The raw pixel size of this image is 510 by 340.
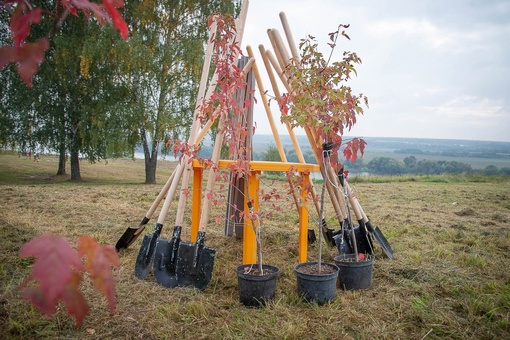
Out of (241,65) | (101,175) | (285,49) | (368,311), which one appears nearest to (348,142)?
(368,311)

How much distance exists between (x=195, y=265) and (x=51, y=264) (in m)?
2.09

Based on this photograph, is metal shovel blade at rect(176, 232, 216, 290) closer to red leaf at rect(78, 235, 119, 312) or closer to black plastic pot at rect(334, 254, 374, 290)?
black plastic pot at rect(334, 254, 374, 290)

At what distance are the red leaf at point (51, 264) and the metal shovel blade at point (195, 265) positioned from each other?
203cm

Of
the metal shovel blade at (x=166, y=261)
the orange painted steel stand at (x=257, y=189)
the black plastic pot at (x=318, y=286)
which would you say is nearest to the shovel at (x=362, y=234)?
the orange painted steel stand at (x=257, y=189)

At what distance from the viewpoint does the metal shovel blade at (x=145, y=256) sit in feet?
9.65

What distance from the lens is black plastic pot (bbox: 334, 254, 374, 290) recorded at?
2.75 meters

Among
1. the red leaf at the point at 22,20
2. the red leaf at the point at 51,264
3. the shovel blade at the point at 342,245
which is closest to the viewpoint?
the red leaf at the point at 51,264

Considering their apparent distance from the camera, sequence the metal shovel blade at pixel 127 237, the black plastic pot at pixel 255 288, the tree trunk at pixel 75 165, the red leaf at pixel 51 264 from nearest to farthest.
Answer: the red leaf at pixel 51 264
the black plastic pot at pixel 255 288
the metal shovel blade at pixel 127 237
the tree trunk at pixel 75 165

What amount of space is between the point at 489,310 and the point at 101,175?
14188 millimetres

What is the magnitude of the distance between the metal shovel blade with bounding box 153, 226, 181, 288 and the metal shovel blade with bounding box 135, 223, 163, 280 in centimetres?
14

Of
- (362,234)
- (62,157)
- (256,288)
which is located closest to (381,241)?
(362,234)

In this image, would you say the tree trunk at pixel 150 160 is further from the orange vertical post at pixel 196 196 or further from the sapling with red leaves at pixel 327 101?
the sapling with red leaves at pixel 327 101

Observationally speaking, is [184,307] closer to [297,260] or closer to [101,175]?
[297,260]

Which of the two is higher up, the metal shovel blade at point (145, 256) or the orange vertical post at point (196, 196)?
the orange vertical post at point (196, 196)
